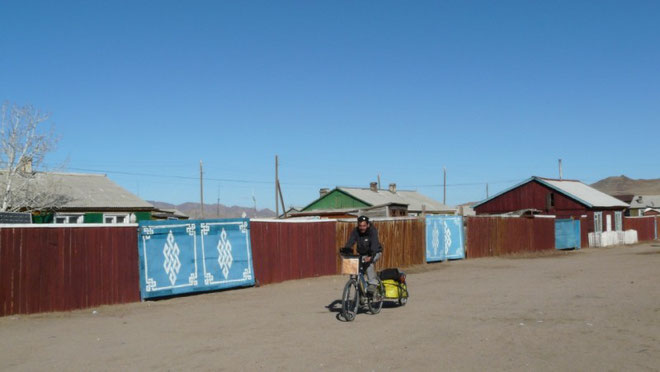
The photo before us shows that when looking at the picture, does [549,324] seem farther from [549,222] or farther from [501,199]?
[501,199]

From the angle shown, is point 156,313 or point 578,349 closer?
point 578,349

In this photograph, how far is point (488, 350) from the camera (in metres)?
8.27

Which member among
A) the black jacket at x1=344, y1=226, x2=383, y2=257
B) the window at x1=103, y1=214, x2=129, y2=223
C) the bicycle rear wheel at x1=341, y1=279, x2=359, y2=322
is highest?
the window at x1=103, y1=214, x2=129, y2=223

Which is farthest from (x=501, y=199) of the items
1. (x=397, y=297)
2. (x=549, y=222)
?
(x=397, y=297)

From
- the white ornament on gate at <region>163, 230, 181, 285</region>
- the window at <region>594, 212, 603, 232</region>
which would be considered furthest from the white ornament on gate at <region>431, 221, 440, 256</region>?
the window at <region>594, 212, 603, 232</region>

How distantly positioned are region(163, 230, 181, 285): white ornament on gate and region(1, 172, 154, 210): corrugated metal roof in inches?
689

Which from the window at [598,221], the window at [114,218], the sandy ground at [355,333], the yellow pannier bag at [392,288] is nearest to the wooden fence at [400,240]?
the sandy ground at [355,333]

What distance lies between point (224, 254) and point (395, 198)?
46.6 metres

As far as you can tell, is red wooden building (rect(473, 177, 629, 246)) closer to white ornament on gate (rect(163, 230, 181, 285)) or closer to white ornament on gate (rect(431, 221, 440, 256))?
white ornament on gate (rect(431, 221, 440, 256))

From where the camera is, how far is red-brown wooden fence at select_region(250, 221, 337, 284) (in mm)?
17531

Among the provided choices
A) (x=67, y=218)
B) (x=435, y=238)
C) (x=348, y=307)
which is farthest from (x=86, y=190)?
(x=348, y=307)

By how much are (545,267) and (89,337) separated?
702 inches

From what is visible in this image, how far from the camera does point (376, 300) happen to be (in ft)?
38.7

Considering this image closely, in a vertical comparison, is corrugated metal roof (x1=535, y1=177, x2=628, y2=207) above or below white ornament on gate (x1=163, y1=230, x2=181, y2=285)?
above
